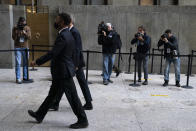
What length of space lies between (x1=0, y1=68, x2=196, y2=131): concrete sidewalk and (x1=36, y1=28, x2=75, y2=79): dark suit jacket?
3.51 feet

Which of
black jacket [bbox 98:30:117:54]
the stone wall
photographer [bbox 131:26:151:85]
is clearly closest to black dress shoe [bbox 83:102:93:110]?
black jacket [bbox 98:30:117:54]

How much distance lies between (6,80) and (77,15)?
4.22 meters

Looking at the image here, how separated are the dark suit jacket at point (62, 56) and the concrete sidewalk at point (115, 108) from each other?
A: 1070 millimetres

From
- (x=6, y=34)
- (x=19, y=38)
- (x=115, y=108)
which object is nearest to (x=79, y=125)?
(x=115, y=108)

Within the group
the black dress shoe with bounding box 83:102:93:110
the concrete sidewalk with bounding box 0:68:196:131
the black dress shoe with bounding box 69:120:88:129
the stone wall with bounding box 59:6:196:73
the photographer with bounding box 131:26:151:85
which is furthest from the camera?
the stone wall with bounding box 59:6:196:73

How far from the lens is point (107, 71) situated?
7.79m

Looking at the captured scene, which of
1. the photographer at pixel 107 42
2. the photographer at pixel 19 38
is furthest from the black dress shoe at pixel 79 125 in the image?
the photographer at pixel 19 38

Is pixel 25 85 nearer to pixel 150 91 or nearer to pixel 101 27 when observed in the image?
pixel 101 27

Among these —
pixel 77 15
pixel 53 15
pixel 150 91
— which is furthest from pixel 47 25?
pixel 150 91

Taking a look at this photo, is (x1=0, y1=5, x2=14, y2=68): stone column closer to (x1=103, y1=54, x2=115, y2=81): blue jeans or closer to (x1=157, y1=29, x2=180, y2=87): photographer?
(x1=103, y1=54, x2=115, y2=81): blue jeans

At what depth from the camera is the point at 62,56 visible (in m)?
4.08

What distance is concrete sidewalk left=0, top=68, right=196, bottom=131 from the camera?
14.7 feet

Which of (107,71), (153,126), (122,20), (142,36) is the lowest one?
(153,126)

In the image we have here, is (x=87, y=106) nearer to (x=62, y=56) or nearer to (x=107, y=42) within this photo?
(x=62, y=56)
